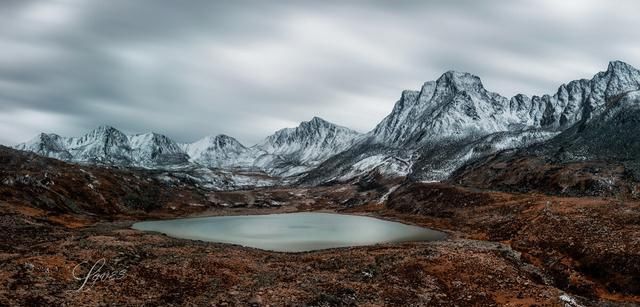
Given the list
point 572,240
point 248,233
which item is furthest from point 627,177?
point 248,233

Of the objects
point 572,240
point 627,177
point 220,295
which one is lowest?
point 220,295

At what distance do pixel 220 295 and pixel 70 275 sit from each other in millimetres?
15848

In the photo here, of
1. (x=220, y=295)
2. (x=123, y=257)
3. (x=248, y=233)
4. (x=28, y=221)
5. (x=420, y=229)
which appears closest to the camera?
(x=220, y=295)

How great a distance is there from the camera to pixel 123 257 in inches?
2272

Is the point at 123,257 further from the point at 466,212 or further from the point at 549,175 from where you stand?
the point at 549,175

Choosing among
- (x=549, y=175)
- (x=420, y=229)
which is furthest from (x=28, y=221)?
(x=549, y=175)

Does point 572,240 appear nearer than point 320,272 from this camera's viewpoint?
No

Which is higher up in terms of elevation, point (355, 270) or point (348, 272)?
point (355, 270)

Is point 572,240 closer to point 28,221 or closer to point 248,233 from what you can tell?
point 248,233

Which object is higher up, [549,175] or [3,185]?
[549,175]

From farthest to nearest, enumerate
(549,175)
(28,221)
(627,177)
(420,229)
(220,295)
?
(549,175) → (627,177) → (420,229) → (28,221) → (220,295)

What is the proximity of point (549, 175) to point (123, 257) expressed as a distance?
6557 inches

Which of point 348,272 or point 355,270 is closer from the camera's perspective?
point 348,272

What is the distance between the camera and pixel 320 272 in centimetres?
5856
